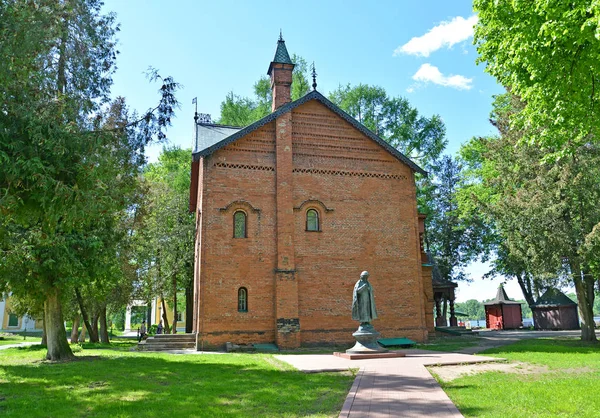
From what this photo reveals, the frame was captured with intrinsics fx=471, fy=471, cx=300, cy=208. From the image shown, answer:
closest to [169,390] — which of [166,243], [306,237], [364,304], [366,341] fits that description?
[366,341]

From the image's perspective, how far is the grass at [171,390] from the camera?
7.36m

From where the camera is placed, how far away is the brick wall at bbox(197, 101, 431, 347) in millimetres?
18734

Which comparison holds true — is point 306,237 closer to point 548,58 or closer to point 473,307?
point 548,58

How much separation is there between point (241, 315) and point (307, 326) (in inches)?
107

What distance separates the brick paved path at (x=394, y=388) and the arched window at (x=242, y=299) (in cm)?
490

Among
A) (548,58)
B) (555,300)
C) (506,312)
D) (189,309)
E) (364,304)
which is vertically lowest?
(506,312)

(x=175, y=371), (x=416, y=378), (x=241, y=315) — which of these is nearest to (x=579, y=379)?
(x=416, y=378)

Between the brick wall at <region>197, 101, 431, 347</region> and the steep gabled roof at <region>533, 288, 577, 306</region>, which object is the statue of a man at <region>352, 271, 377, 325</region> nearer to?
the brick wall at <region>197, 101, 431, 347</region>

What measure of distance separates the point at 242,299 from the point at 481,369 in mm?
9923

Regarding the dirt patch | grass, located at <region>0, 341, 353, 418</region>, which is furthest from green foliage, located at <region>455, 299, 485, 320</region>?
grass, located at <region>0, 341, 353, 418</region>

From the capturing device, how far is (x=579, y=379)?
9.87 meters

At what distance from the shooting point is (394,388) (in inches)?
351

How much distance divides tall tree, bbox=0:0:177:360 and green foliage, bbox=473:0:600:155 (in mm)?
7965

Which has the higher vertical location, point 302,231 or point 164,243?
point 164,243
